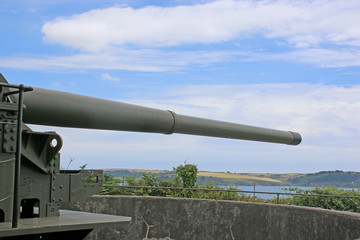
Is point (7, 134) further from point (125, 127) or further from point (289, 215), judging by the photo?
point (289, 215)

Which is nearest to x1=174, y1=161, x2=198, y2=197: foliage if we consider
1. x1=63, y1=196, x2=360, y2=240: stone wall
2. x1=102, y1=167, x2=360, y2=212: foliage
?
x1=102, y1=167, x2=360, y2=212: foliage

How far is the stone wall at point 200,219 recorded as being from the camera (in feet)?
31.1

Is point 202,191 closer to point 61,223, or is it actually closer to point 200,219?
point 200,219

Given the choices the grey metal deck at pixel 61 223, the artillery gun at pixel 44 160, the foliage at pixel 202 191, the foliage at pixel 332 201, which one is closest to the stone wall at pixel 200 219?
the foliage at pixel 202 191

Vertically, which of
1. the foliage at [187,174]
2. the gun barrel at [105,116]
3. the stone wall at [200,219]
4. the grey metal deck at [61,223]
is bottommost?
the stone wall at [200,219]

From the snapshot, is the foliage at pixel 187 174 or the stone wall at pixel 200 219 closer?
the stone wall at pixel 200 219

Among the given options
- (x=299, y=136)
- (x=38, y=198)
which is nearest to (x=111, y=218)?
(x=38, y=198)

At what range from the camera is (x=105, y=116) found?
6906 millimetres

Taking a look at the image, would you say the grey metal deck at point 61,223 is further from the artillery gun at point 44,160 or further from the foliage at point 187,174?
the foliage at point 187,174

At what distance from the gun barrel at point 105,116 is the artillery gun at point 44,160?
0.01 m

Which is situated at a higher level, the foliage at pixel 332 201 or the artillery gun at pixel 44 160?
the artillery gun at pixel 44 160

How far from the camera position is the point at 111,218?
673 centimetres

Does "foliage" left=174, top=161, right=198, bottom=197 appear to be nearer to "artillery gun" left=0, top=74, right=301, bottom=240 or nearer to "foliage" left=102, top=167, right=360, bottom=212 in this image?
"foliage" left=102, top=167, right=360, bottom=212

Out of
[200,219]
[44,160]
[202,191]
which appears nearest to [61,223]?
[44,160]
